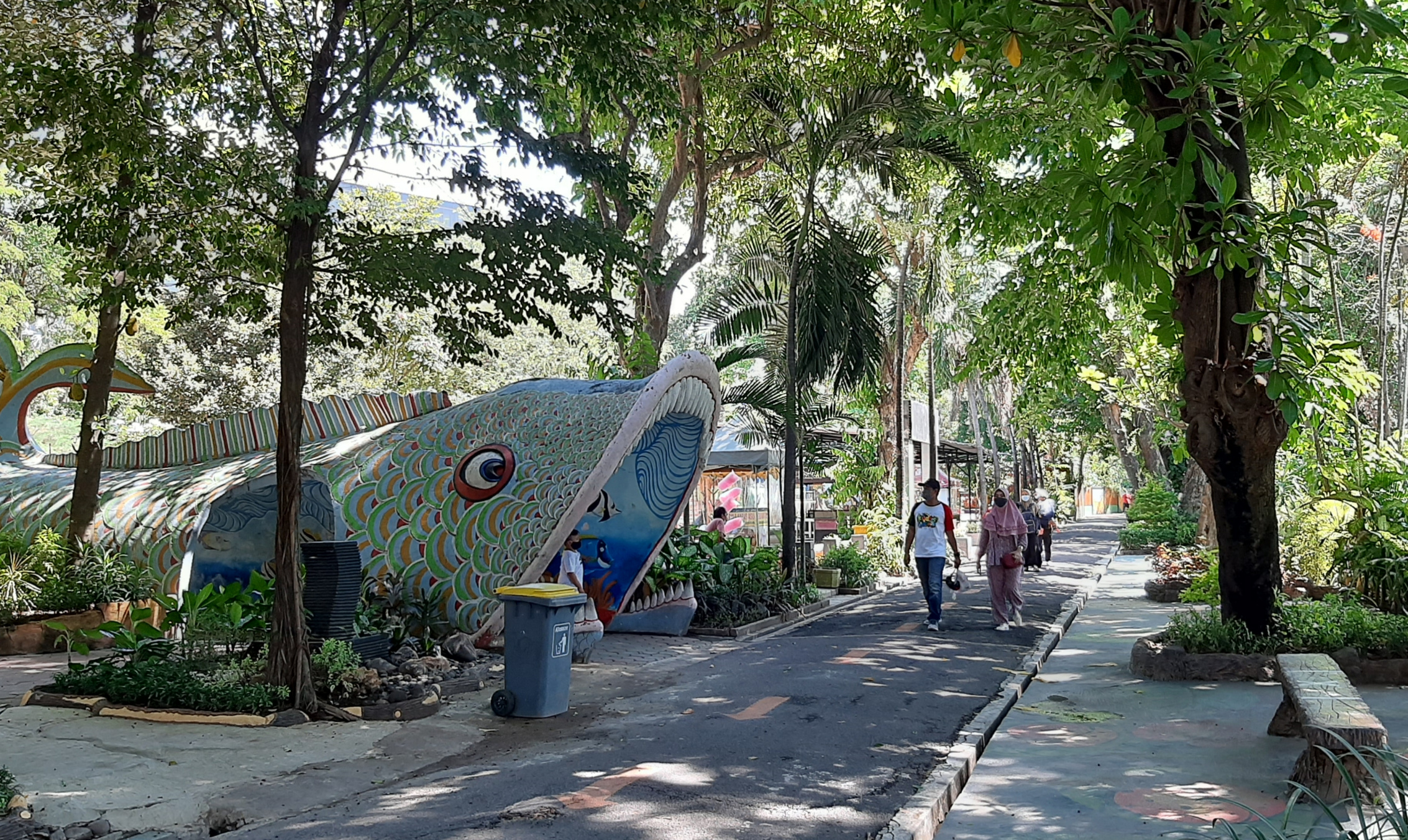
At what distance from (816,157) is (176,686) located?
12.3 meters

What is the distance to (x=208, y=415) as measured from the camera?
971 inches

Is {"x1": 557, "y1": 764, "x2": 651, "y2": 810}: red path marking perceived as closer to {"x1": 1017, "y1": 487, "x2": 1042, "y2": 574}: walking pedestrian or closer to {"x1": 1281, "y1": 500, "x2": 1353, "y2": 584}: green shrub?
{"x1": 1281, "y1": 500, "x2": 1353, "y2": 584}: green shrub

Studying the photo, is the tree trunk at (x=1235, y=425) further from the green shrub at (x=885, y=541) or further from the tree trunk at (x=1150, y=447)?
the tree trunk at (x=1150, y=447)

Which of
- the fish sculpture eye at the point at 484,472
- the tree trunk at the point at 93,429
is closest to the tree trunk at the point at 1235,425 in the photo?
the fish sculpture eye at the point at 484,472

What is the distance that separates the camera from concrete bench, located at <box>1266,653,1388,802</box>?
4.93m

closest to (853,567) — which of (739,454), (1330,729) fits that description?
(739,454)

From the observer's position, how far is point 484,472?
11.9 meters

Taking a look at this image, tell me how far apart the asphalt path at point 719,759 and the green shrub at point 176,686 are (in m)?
1.95

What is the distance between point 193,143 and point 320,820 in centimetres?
584

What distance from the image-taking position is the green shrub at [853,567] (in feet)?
66.1

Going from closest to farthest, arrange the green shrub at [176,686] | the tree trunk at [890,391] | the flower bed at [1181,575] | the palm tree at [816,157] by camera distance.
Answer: the green shrub at [176,686], the flower bed at [1181,575], the palm tree at [816,157], the tree trunk at [890,391]

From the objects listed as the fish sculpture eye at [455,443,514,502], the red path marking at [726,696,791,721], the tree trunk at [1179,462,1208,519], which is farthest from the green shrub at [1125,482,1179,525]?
the red path marking at [726,696,791,721]

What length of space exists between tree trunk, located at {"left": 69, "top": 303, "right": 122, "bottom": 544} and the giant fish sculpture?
504 millimetres

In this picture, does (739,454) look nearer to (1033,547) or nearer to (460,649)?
(1033,547)
